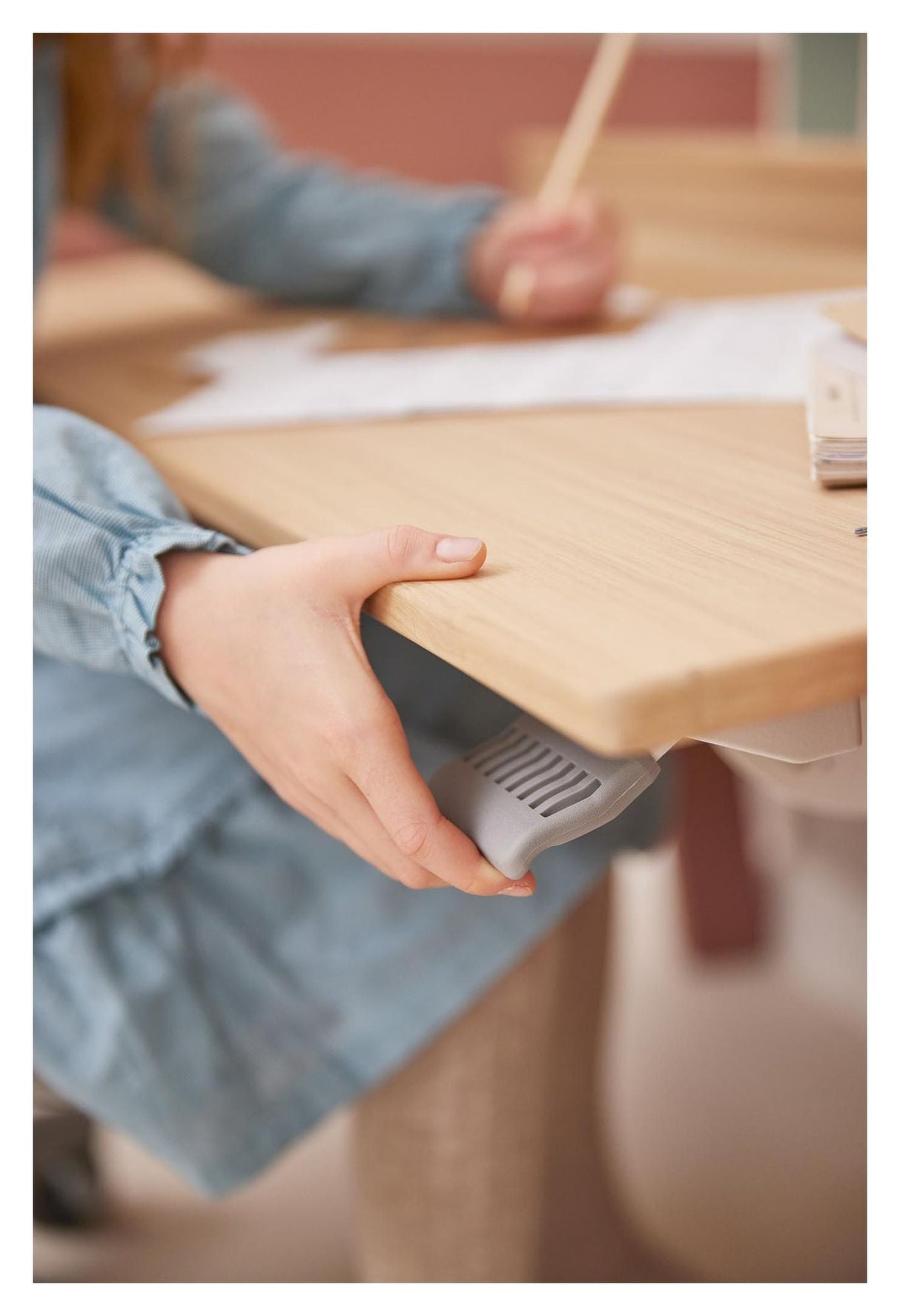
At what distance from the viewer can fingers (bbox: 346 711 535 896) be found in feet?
1.10

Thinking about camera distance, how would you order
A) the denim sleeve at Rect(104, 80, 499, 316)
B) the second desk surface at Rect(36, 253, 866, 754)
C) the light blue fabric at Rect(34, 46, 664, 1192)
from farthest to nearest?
the denim sleeve at Rect(104, 80, 499, 316)
the light blue fabric at Rect(34, 46, 664, 1192)
the second desk surface at Rect(36, 253, 866, 754)

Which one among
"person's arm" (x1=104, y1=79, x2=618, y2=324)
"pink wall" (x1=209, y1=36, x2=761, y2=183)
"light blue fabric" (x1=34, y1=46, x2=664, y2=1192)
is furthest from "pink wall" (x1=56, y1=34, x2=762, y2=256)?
"light blue fabric" (x1=34, y1=46, x2=664, y2=1192)

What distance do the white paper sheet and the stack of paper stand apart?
34 mm

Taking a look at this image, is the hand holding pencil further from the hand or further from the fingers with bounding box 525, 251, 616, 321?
the hand

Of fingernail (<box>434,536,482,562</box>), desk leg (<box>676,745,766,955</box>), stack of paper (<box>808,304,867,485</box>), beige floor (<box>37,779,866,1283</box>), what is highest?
stack of paper (<box>808,304,867,485</box>)

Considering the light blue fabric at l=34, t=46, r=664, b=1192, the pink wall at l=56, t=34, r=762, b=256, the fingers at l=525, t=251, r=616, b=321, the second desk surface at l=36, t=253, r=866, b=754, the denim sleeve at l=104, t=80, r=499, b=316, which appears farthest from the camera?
the pink wall at l=56, t=34, r=762, b=256

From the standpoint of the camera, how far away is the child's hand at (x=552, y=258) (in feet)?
2.25

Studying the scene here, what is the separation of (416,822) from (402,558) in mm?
75

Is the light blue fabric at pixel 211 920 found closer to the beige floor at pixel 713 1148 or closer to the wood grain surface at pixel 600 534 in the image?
the wood grain surface at pixel 600 534
